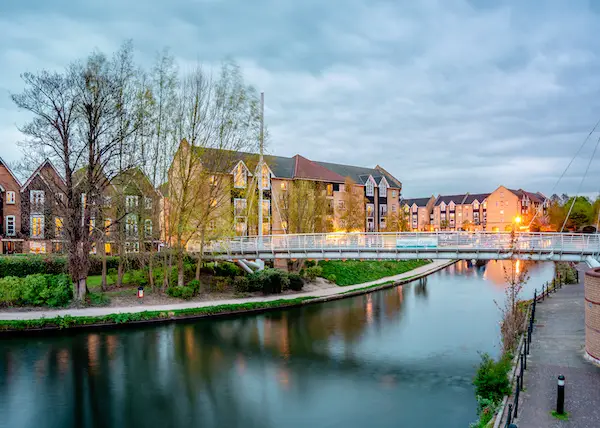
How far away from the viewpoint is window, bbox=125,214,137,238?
28234mm

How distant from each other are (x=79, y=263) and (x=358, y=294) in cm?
1871

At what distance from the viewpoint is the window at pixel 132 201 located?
89.6 ft

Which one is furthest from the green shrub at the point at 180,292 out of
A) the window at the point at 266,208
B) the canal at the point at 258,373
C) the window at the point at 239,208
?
the window at the point at 266,208

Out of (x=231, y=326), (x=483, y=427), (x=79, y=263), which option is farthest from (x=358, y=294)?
(x=483, y=427)

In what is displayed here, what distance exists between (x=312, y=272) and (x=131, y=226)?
14418mm

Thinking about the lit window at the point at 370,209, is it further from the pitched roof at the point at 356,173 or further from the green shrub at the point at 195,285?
the green shrub at the point at 195,285

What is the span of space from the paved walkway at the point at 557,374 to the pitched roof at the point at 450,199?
97192 mm

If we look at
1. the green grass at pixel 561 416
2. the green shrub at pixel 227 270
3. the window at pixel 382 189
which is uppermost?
the window at pixel 382 189

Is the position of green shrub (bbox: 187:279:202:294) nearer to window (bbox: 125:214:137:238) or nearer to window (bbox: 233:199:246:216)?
window (bbox: 125:214:137:238)

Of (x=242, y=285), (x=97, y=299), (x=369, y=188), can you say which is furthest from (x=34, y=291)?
(x=369, y=188)

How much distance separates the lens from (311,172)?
51844mm

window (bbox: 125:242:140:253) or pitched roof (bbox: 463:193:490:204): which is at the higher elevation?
pitched roof (bbox: 463:193:490:204)

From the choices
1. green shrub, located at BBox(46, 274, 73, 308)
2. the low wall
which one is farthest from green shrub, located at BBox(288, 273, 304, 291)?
the low wall

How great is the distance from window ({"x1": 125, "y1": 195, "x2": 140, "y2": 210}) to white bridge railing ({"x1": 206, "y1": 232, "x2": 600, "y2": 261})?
5695 millimetres
